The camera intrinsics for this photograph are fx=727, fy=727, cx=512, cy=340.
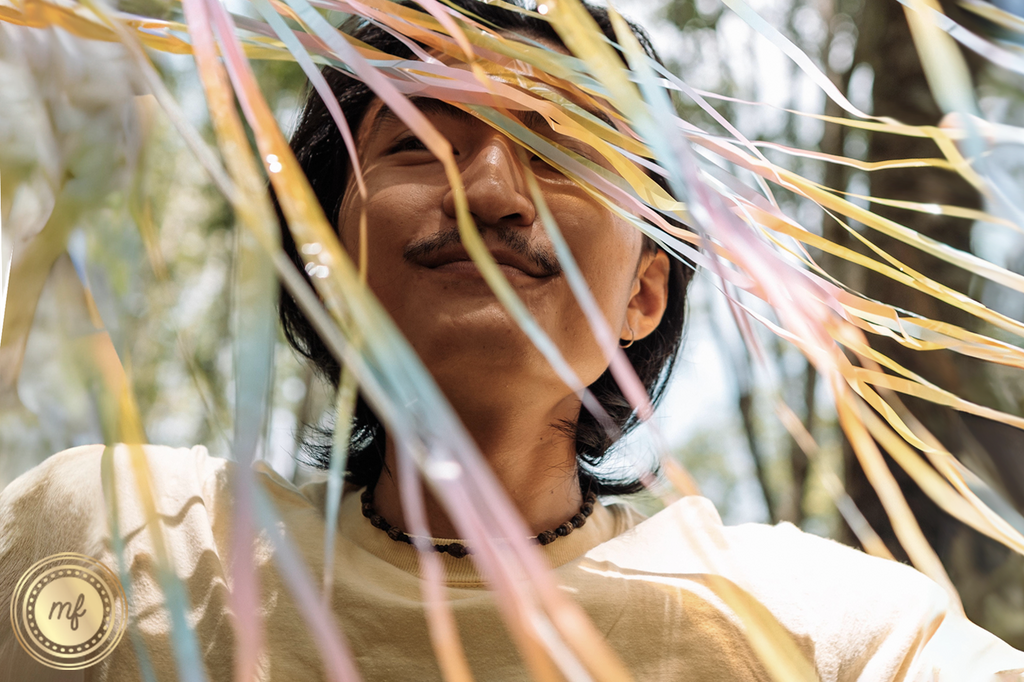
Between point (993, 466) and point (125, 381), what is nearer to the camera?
point (125, 381)

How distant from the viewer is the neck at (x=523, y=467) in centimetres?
88

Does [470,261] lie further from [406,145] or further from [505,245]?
[406,145]

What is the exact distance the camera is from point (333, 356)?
1.07 m

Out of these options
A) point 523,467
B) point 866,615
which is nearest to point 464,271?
A: point 523,467

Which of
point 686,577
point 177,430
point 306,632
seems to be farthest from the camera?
point 177,430

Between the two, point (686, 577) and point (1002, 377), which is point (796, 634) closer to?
point (686, 577)

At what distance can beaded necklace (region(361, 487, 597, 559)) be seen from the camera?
33.5 inches

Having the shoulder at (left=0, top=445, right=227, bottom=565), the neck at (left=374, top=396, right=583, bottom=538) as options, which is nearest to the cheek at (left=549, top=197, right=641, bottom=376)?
the neck at (left=374, top=396, right=583, bottom=538)

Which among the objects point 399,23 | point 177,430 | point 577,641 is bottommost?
point 177,430

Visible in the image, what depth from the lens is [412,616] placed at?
763 millimetres

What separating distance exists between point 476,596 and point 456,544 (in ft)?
0.25

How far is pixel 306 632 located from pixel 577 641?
0.55 m

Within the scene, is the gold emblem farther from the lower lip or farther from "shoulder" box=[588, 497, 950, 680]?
"shoulder" box=[588, 497, 950, 680]

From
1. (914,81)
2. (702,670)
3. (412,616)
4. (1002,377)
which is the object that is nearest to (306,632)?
(412,616)
